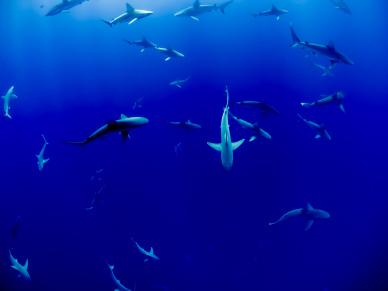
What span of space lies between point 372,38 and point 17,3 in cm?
1849

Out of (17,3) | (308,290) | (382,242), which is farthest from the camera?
(17,3)

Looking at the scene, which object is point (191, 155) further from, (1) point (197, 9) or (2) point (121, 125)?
(2) point (121, 125)

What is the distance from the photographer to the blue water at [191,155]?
15406 millimetres

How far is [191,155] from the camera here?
1700 centimetres

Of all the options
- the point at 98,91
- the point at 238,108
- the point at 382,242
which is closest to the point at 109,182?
the point at 98,91

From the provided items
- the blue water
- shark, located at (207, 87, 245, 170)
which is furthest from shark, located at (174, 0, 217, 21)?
the blue water

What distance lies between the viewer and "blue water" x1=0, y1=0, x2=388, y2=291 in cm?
1541

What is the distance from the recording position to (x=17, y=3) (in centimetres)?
1745

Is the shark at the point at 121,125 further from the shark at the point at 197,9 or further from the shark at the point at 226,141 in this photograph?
the shark at the point at 197,9

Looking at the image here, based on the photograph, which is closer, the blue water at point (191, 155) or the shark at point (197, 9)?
the shark at point (197, 9)

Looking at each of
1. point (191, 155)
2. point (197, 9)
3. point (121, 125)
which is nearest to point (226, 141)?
point (121, 125)

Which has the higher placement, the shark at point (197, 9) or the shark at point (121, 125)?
the shark at point (121, 125)

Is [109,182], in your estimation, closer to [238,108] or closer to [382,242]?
[238,108]

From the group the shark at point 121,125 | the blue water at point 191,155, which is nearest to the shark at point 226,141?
the shark at point 121,125
